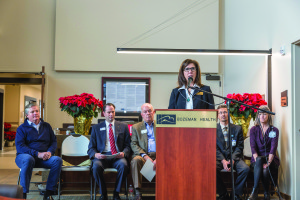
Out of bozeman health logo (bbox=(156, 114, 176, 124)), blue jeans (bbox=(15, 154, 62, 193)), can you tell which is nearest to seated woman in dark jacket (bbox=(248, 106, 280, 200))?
bozeman health logo (bbox=(156, 114, 176, 124))

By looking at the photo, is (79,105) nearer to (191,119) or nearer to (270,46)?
(191,119)

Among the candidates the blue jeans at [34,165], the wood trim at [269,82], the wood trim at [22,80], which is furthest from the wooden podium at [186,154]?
the wood trim at [22,80]

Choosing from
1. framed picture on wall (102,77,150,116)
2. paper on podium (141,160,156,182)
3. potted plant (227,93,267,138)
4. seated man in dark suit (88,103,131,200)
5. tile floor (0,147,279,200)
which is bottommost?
tile floor (0,147,279,200)

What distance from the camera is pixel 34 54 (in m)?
8.51

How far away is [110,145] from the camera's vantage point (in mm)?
4871

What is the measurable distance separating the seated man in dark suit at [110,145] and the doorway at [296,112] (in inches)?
85.9

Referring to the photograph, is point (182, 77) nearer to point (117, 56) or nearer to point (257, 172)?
point (257, 172)

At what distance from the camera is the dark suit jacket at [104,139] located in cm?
481

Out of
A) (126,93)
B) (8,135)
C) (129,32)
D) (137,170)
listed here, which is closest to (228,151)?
(137,170)

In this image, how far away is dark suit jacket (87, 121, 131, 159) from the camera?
4809 millimetres

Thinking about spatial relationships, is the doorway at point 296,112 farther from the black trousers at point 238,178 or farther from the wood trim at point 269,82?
the wood trim at point 269,82

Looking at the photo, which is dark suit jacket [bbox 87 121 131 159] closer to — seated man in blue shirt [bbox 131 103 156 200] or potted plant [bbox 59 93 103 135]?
seated man in blue shirt [bbox 131 103 156 200]

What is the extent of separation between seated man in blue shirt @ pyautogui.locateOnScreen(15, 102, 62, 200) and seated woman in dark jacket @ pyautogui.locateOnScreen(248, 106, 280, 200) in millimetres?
2538

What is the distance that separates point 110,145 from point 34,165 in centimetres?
101
